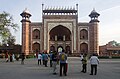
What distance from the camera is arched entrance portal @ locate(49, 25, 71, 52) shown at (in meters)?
64.7

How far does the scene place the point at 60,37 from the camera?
68250 millimetres

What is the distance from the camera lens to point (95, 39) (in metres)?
61.0

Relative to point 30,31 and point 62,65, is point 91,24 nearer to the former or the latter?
point 30,31

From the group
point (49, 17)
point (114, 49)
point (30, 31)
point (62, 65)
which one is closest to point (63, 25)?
point (49, 17)

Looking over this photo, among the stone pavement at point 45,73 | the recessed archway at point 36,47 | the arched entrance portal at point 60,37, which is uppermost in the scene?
the arched entrance portal at point 60,37

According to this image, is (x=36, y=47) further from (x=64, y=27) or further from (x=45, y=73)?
(x=45, y=73)

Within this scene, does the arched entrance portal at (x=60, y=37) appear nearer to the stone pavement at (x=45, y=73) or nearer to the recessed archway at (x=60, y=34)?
the recessed archway at (x=60, y=34)

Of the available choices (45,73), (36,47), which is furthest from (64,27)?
(45,73)

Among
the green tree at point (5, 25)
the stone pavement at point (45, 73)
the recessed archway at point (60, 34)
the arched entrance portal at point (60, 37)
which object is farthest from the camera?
the recessed archway at point (60, 34)

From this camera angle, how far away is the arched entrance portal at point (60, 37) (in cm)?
6469

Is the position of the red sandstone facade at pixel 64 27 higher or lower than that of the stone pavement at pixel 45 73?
higher

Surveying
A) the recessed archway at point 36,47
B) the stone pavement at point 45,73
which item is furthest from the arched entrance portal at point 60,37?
the stone pavement at point 45,73

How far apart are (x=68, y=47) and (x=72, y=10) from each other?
10.2m

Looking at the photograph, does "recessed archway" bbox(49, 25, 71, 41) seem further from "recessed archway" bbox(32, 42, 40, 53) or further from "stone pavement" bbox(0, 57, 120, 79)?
"stone pavement" bbox(0, 57, 120, 79)
